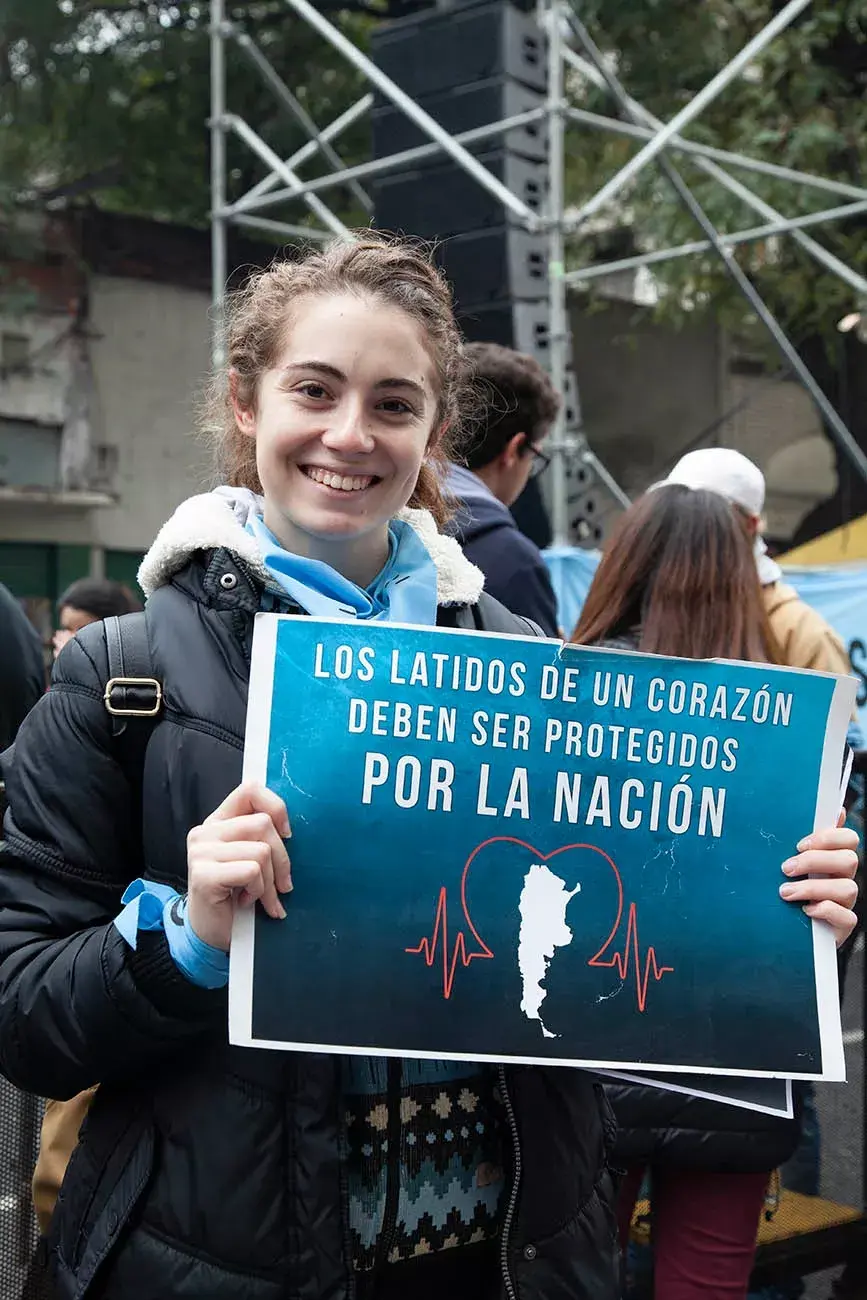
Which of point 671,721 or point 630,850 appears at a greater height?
point 671,721

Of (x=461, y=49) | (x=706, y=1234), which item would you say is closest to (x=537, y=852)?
(x=706, y=1234)

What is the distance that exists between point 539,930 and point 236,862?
329 mm

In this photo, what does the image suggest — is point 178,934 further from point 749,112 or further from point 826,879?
point 749,112

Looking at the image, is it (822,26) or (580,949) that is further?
(822,26)

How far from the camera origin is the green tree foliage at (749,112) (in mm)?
10383

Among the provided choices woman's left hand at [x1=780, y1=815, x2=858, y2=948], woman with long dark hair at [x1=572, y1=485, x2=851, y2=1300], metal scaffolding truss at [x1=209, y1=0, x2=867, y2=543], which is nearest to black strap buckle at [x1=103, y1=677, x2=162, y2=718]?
woman's left hand at [x1=780, y1=815, x2=858, y2=948]

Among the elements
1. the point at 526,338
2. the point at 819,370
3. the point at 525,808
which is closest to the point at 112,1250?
the point at 525,808

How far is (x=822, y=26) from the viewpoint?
10484mm

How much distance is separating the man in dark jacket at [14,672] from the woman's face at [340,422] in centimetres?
189

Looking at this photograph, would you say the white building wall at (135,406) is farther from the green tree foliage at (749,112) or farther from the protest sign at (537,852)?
the protest sign at (537,852)

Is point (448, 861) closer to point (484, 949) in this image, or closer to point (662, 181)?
point (484, 949)

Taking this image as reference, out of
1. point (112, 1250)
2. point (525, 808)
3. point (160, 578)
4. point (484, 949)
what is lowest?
point (112, 1250)

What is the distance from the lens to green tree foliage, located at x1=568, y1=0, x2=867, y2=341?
10.4m

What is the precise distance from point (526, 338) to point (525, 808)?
5201 millimetres
